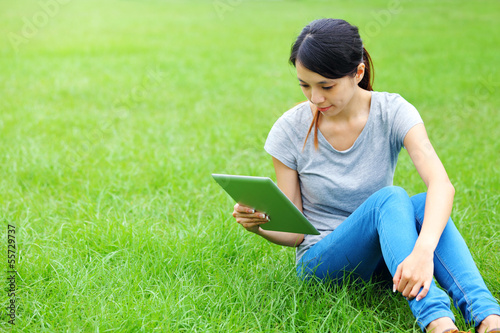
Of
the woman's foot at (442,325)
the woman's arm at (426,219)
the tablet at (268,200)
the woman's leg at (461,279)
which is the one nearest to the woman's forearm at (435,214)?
the woman's arm at (426,219)

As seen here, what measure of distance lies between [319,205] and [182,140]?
240 cm

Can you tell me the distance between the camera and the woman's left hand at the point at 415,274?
175cm

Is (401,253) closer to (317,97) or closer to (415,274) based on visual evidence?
(415,274)

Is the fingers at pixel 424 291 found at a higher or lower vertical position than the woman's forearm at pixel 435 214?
lower

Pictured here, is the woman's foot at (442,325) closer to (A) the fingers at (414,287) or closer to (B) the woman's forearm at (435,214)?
(A) the fingers at (414,287)

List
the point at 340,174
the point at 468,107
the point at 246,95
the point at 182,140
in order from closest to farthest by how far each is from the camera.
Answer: the point at 340,174
the point at 182,140
the point at 468,107
the point at 246,95

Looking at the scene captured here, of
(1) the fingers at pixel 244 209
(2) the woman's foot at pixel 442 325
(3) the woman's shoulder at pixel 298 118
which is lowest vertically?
(2) the woman's foot at pixel 442 325

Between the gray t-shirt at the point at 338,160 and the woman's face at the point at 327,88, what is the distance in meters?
0.13

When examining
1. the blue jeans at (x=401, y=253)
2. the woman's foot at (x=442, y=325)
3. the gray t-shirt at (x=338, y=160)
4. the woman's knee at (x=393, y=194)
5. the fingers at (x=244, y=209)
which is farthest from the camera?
the gray t-shirt at (x=338, y=160)

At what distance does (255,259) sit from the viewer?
2568 mm

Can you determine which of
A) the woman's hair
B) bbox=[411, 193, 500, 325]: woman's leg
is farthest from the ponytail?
bbox=[411, 193, 500, 325]: woman's leg

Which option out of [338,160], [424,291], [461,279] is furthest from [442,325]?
[338,160]

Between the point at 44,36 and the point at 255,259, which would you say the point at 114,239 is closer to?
the point at 255,259

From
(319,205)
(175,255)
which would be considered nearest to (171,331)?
(175,255)
